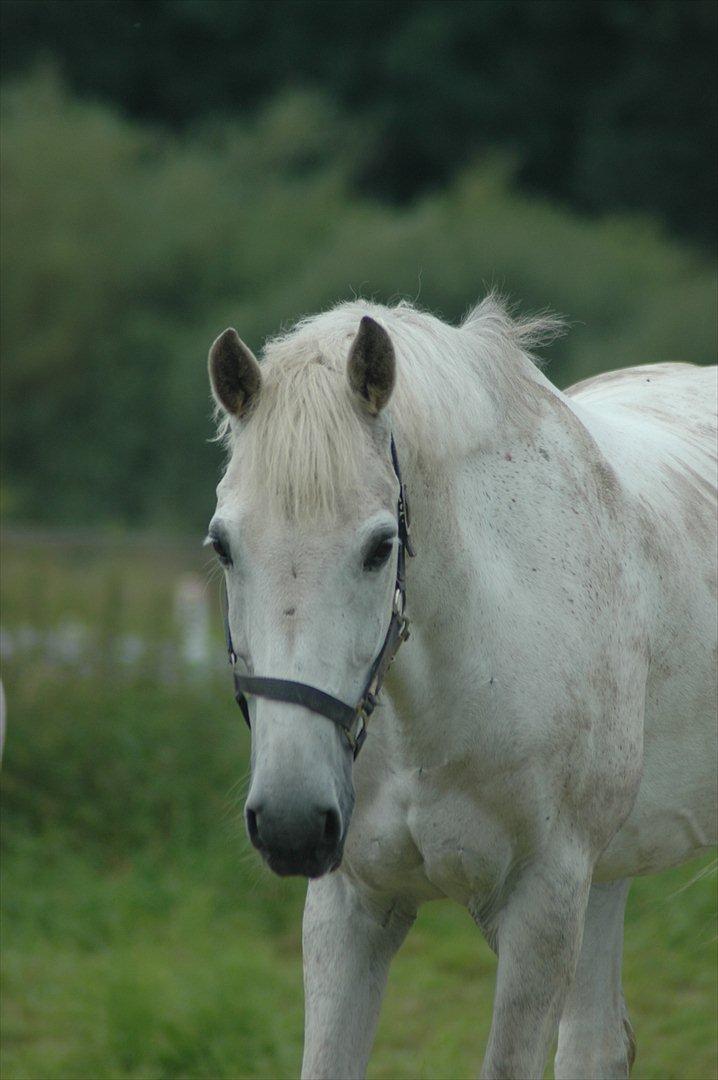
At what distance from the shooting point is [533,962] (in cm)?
259

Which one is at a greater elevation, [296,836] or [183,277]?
[183,277]

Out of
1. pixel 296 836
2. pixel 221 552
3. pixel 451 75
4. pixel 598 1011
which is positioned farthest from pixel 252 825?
pixel 451 75

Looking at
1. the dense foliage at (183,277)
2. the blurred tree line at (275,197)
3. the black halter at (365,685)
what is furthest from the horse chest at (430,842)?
the dense foliage at (183,277)

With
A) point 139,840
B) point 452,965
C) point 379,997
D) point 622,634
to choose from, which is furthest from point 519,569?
point 139,840

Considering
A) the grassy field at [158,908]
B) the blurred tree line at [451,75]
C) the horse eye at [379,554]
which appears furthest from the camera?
the blurred tree line at [451,75]

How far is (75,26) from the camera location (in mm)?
21359

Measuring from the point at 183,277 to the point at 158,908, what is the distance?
13712 mm

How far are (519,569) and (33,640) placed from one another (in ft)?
13.8

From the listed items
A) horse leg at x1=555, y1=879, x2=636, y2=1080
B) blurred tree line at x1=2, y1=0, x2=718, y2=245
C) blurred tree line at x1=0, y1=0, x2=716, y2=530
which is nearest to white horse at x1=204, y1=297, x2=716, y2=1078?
horse leg at x1=555, y1=879, x2=636, y2=1080

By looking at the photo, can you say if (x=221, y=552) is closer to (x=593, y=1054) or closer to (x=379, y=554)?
(x=379, y=554)

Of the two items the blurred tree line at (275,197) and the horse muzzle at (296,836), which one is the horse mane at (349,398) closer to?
the horse muzzle at (296,836)

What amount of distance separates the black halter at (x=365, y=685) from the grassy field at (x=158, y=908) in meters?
1.22

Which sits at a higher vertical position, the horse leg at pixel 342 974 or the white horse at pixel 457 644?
the white horse at pixel 457 644

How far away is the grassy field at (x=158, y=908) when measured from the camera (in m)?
4.16
